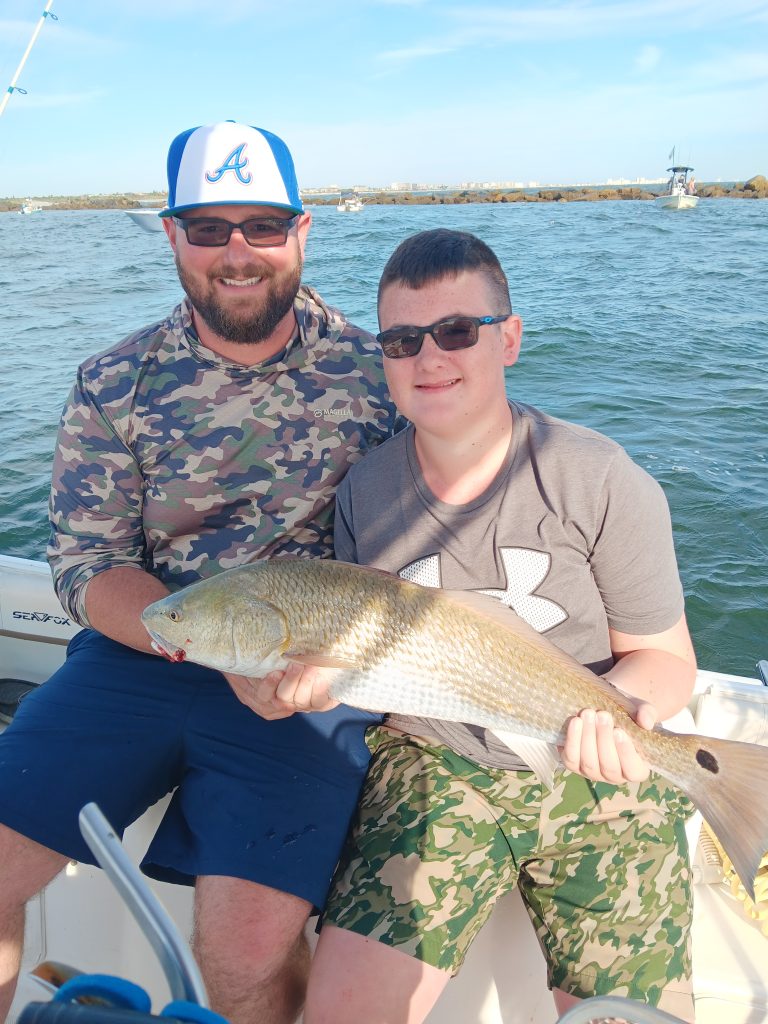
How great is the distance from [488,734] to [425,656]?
0.43m

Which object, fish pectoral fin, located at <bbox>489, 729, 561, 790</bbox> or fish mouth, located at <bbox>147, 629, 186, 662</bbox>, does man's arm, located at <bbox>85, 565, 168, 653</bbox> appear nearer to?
fish mouth, located at <bbox>147, 629, 186, 662</bbox>

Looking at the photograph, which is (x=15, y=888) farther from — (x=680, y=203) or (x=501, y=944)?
(x=680, y=203)

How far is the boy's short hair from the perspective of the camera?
8.08 feet

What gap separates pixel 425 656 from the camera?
2.24 meters

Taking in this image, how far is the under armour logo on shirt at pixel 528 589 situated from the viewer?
2.43 metres

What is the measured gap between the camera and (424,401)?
8.07 feet

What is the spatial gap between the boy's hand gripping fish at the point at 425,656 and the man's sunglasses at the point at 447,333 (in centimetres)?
76

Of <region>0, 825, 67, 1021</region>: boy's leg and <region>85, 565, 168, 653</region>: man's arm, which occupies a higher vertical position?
<region>85, 565, 168, 653</region>: man's arm

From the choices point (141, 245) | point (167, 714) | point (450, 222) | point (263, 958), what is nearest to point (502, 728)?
point (263, 958)

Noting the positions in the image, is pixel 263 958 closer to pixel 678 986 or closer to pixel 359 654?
pixel 359 654

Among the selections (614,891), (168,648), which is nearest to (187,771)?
(168,648)

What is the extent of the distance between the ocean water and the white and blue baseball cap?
489cm

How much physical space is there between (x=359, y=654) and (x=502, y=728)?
0.48 meters

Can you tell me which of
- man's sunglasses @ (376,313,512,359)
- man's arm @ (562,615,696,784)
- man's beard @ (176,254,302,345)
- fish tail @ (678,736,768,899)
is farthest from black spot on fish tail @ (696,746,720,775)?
man's beard @ (176,254,302,345)
